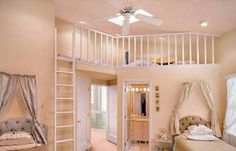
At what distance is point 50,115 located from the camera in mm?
4652

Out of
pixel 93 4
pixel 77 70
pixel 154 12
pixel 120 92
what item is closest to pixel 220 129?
pixel 120 92

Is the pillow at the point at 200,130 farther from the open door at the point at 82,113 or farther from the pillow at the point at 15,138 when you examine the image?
the pillow at the point at 15,138

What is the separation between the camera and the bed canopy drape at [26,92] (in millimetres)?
3848

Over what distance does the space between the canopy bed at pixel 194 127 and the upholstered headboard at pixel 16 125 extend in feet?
10.6

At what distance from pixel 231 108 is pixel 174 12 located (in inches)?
105

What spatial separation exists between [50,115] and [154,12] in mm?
3141

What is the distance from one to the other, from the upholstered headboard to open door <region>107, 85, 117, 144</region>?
14.4 ft

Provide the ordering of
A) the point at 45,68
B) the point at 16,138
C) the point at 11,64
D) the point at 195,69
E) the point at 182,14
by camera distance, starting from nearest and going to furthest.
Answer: the point at 16,138, the point at 11,64, the point at 45,68, the point at 182,14, the point at 195,69

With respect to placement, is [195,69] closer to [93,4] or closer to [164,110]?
[164,110]

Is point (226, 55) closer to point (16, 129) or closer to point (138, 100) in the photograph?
point (138, 100)

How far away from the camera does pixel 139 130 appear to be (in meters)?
8.17

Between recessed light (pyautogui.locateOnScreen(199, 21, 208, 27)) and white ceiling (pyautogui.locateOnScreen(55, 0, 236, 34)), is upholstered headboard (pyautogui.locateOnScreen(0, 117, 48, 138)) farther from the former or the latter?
recessed light (pyautogui.locateOnScreen(199, 21, 208, 27))

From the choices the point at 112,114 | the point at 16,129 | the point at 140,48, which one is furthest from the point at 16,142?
the point at 112,114

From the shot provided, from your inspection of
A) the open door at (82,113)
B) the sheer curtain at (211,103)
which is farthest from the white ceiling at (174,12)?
the open door at (82,113)
